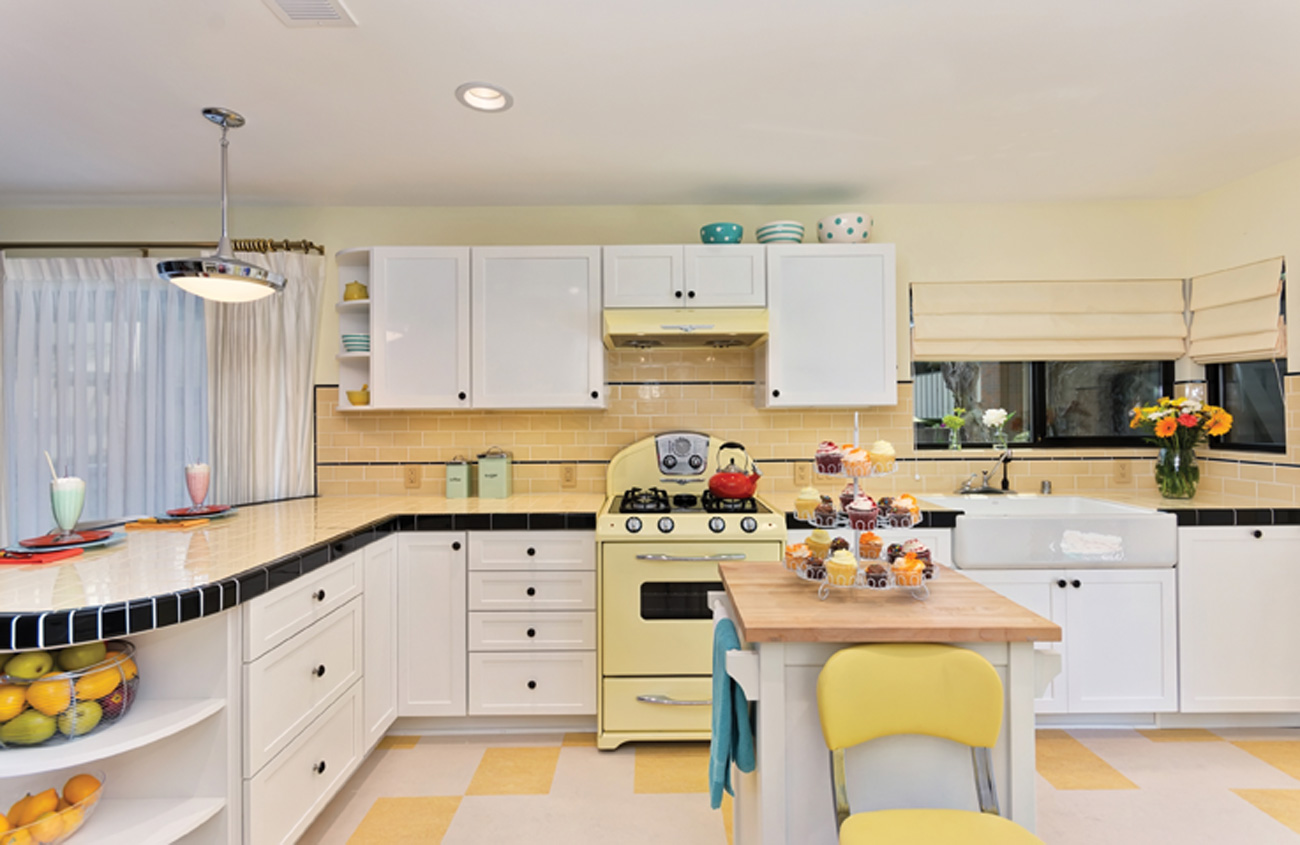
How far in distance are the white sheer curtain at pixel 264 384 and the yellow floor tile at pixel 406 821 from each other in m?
1.67

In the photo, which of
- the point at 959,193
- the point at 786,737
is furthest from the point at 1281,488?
the point at 786,737

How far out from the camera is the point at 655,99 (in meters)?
2.33

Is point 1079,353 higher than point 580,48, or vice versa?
point 580,48

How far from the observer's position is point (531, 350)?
317 centimetres

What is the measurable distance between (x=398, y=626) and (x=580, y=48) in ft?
7.46

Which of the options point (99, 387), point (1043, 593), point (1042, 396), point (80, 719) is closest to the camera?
point (80, 719)

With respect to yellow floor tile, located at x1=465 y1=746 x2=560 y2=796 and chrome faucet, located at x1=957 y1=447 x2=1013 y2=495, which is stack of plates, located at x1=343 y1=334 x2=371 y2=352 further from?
chrome faucet, located at x1=957 y1=447 x2=1013 y2=495

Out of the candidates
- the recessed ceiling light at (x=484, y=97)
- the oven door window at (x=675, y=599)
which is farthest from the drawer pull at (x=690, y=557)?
the recessed ceiling light at (x=484, y=97)

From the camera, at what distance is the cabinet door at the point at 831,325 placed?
10.4ft

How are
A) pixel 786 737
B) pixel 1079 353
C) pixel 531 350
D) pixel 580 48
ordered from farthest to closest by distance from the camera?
pixel 1079 353, pixel 531 350, pixel 580 48, pixel 786 737

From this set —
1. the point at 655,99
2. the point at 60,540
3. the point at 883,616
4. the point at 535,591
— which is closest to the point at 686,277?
the point at 655,99

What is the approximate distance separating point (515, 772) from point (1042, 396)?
313 cm

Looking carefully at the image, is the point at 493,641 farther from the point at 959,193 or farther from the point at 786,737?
the point at 959,193

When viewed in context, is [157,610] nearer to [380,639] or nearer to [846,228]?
[380,639]
